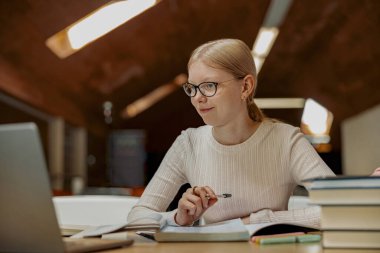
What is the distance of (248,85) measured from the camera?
6.18 ft

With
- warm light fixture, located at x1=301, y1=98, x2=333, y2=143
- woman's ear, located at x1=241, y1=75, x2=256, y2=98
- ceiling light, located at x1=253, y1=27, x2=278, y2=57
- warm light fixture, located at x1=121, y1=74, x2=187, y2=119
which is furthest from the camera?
warm light fixture, located at x1=121, y1=74, x2=187, y2=119

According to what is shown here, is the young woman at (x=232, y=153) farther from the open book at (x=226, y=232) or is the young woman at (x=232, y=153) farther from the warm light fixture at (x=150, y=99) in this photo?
the warm light fixture at (x=150, y=99)

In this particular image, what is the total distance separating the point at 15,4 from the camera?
5.82 m

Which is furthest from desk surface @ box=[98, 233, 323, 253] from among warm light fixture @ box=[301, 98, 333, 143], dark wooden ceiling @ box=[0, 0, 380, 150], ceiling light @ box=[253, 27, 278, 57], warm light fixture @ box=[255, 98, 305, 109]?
warm light fixture @ box=[301, 98, 333, 143]

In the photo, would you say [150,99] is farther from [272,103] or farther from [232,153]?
[232,153]

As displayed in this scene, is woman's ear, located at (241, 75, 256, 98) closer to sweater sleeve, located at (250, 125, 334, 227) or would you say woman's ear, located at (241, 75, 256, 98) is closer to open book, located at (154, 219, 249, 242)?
sweater sleeve, located at (250, 125, 334, 227)

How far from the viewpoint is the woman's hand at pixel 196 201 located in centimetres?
152

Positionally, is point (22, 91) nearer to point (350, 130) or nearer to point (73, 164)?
point (73, 164)

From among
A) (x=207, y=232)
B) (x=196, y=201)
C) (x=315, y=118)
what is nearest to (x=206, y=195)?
(x=196, y=201)

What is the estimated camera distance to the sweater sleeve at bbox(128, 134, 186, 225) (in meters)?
1.90

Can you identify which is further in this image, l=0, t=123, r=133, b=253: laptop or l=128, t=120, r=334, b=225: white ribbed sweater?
l=128, t=120, r=334, b=225: white ribbed sweater

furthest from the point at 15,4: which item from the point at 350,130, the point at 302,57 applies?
the point at 350,130

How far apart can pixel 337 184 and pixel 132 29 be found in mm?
6916

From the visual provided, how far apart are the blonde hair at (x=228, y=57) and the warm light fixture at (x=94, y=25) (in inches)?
202
